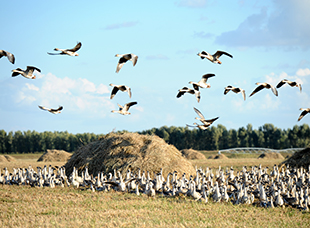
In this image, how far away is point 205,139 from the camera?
8544 cm

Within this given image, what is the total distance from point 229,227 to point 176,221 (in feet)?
5.27

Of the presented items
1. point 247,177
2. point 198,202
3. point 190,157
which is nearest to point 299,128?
point 190,157

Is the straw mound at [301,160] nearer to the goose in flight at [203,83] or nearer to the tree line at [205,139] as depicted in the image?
the goose in flight at [203,83]

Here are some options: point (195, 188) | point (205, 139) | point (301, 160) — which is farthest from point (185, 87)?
point (205, 139)

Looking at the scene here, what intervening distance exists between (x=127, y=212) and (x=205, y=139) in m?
74.8

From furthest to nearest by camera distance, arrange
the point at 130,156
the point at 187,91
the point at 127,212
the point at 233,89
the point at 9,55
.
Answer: the point at 130,156, the point at 233,89, the point at 187,91, the point at 9,55, the point at 127,212

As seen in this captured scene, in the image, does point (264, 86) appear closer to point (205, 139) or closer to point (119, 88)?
point (119, 88)

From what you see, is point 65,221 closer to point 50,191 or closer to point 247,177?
point 50,191

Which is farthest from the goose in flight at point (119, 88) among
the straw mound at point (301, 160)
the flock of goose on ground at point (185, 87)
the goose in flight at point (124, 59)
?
the straw mound at point (301, 160)

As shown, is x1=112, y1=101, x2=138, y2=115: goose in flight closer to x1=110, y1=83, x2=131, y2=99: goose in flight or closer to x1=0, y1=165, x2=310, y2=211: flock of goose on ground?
x1=110, y1=83, x2=131, y2=99: goose in flight

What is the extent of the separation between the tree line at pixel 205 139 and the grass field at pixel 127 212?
67.4m

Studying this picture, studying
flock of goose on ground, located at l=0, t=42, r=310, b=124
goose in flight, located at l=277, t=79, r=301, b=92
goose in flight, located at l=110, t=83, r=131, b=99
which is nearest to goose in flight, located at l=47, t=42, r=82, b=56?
flock of goose on ground, located at l=0, t=42, r=310, b=124

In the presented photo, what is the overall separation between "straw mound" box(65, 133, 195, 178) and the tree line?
198ft

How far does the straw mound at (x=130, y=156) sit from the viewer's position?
19141 millimetres
